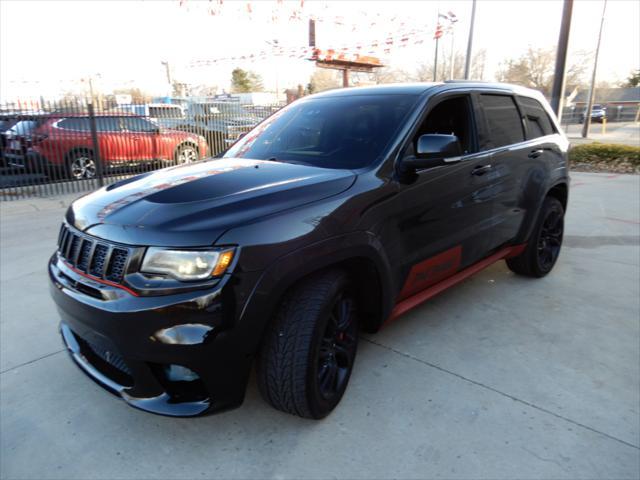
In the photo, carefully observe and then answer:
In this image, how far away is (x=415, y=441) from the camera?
7.91 ft

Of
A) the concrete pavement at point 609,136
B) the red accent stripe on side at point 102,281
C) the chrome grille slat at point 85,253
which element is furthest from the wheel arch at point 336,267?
the concrete pavement at point 609,136

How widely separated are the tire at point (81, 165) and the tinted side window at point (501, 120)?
28.9 feet

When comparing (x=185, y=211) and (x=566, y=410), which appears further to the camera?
(x=566, y=410)

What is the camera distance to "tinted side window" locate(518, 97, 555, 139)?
4.28 meters

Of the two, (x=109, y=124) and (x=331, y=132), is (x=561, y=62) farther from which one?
(x=331, y=132)

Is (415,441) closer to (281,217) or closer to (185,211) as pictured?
(281,217)

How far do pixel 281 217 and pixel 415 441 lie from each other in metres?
1.33

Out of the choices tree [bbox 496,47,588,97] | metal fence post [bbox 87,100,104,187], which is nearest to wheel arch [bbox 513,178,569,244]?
metal fence post [bbox 87,100,104,187]

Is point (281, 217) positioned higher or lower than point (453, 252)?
higher

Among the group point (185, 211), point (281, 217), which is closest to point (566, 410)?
point (281, 217)

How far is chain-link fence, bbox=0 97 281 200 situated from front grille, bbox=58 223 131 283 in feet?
19.4

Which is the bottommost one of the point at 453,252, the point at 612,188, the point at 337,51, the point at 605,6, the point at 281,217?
the point at 612,188

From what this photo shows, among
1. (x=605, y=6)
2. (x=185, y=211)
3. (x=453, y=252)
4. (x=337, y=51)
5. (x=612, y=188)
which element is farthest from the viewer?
(x=605, y=6)

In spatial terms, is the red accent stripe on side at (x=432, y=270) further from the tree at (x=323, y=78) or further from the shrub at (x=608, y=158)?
the tree at (x=323, y=78)
